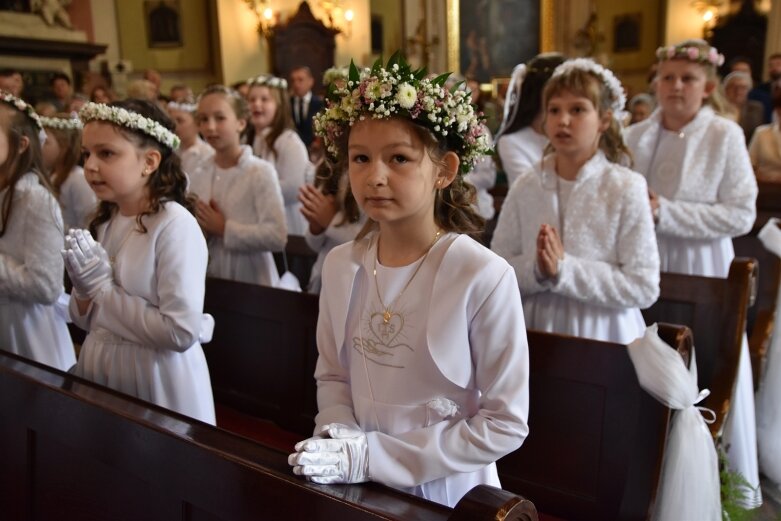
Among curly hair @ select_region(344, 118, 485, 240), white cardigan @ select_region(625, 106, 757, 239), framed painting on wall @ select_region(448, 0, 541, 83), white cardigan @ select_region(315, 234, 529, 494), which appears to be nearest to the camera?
white cardigan @ select_region(315, 234, 529, 494)

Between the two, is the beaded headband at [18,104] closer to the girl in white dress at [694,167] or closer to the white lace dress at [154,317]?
→ the white lace dress at [154,317]

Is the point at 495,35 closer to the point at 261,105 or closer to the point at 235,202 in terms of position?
the point at 261,105

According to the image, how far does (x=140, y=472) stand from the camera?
1.56m

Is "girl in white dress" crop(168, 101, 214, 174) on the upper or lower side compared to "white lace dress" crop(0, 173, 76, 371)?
upper

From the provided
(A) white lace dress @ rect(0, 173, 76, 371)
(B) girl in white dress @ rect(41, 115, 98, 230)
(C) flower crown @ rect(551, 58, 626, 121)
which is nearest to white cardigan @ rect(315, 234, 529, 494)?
(C) flower crown @ rect(551, 58, 626, 121)

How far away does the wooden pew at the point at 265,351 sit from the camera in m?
2.83

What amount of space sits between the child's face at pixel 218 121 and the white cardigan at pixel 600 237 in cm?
178

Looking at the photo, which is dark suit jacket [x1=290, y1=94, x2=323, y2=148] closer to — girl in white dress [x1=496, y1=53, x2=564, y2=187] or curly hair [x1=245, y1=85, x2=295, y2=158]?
curly hair [x1=245, y1=85, x2=295, y2=158]

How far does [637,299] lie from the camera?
248 cm

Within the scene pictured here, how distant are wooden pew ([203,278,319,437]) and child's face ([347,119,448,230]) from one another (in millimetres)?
1268

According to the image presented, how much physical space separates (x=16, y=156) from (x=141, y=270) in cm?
95

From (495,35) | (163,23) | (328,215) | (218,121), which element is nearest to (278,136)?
(218,121)

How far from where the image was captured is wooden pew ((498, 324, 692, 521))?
2004 mm

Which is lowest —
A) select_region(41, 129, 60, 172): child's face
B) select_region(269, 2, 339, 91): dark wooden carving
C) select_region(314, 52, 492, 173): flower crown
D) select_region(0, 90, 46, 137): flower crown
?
select_region(41, 129, 60, 172): child's face
